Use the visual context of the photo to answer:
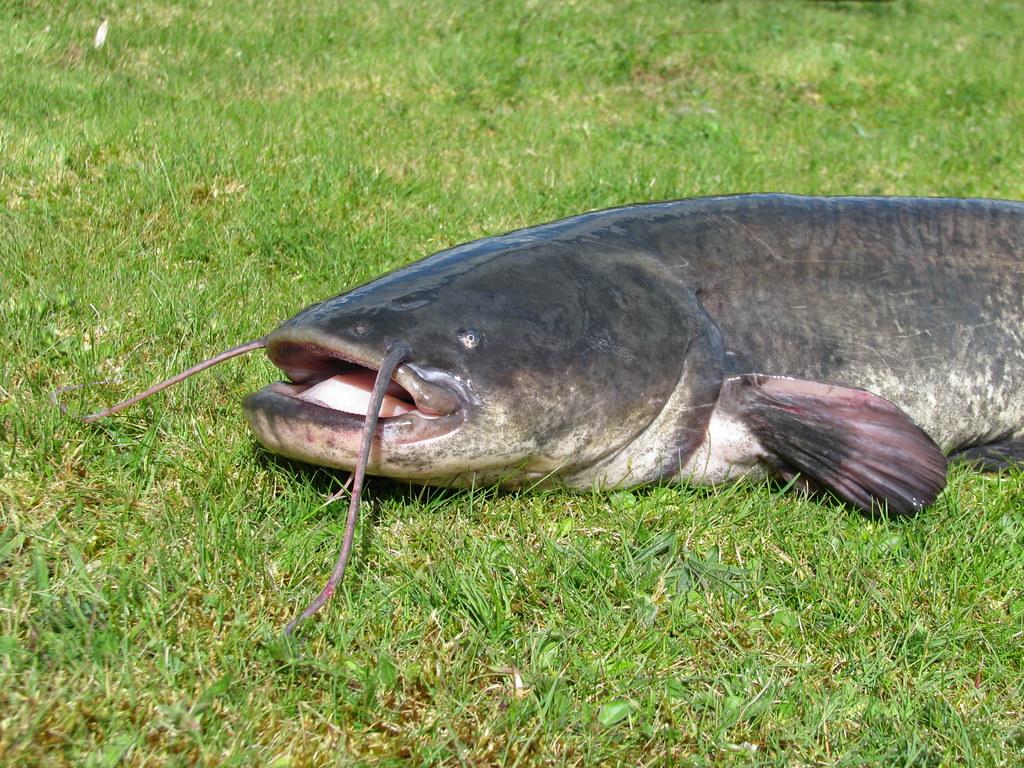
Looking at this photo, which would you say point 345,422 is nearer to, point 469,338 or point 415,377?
point 415,377

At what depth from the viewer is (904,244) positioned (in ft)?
11.3

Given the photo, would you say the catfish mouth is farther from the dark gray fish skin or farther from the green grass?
the green grass

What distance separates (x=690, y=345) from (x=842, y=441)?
1.55 feet

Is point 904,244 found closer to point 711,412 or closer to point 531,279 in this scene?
point 711,412

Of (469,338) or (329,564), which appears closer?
(329,564)

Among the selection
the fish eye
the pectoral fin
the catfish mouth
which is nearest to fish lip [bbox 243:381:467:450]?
the catfish mouth

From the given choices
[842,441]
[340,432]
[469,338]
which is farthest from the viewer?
[842,441]

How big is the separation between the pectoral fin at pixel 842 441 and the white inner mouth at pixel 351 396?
3.04ft

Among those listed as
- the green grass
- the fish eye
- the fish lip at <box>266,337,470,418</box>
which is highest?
the fish eye

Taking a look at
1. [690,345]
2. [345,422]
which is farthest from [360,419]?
[690,345]

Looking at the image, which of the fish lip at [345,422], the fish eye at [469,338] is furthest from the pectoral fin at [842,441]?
the fish lip at [345,422]

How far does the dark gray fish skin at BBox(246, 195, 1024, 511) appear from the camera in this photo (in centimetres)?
254

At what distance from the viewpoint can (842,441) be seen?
2902mm

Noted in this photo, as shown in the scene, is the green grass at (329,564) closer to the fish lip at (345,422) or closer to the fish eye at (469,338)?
the fish lip at (345,422)
